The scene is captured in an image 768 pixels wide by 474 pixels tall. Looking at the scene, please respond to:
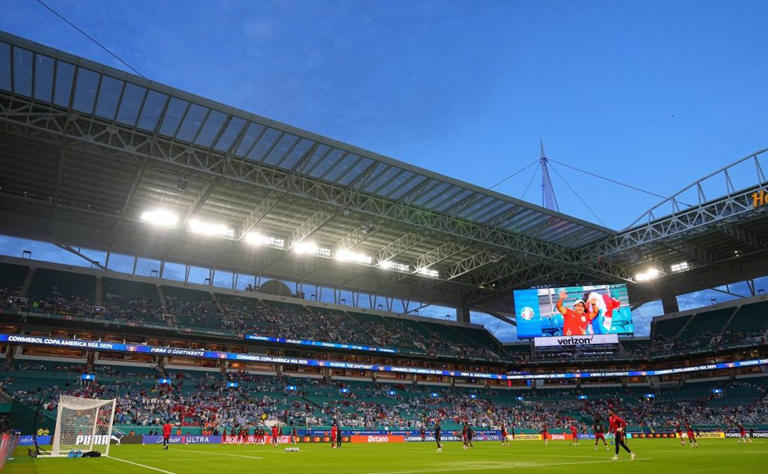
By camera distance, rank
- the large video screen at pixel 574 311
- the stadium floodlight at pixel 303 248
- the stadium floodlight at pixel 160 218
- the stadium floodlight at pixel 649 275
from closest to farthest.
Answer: the stadium floodlight at pixel 160 218
the stadium floodlight at pixel 303 248
the large video screen at pixel 574 311
the stadium floodlight at pixel 649 275

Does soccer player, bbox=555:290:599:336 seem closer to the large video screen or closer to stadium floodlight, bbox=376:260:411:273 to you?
the large video screen

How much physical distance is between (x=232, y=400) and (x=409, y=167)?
2751cm

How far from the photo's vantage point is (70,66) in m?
29.5

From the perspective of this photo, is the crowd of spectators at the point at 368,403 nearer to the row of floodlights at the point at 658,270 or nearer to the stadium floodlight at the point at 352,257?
the stadium floodlight at the point at 352,257

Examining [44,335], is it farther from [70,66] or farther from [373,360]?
[373,360]

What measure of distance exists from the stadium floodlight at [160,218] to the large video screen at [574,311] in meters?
40.0

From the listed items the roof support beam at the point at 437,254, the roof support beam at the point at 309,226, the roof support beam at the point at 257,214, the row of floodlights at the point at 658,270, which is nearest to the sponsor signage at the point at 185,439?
the roof support beam at the point at 257,214

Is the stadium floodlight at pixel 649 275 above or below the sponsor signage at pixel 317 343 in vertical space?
above

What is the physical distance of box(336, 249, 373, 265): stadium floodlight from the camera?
55.3 metres

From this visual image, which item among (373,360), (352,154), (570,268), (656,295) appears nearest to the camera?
(352,154)

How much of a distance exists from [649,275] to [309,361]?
4153 cm

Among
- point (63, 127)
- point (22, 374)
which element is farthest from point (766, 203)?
point (22, 374)

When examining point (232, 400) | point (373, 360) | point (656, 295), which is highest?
point (656, 295)

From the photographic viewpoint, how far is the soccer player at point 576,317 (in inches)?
2385
